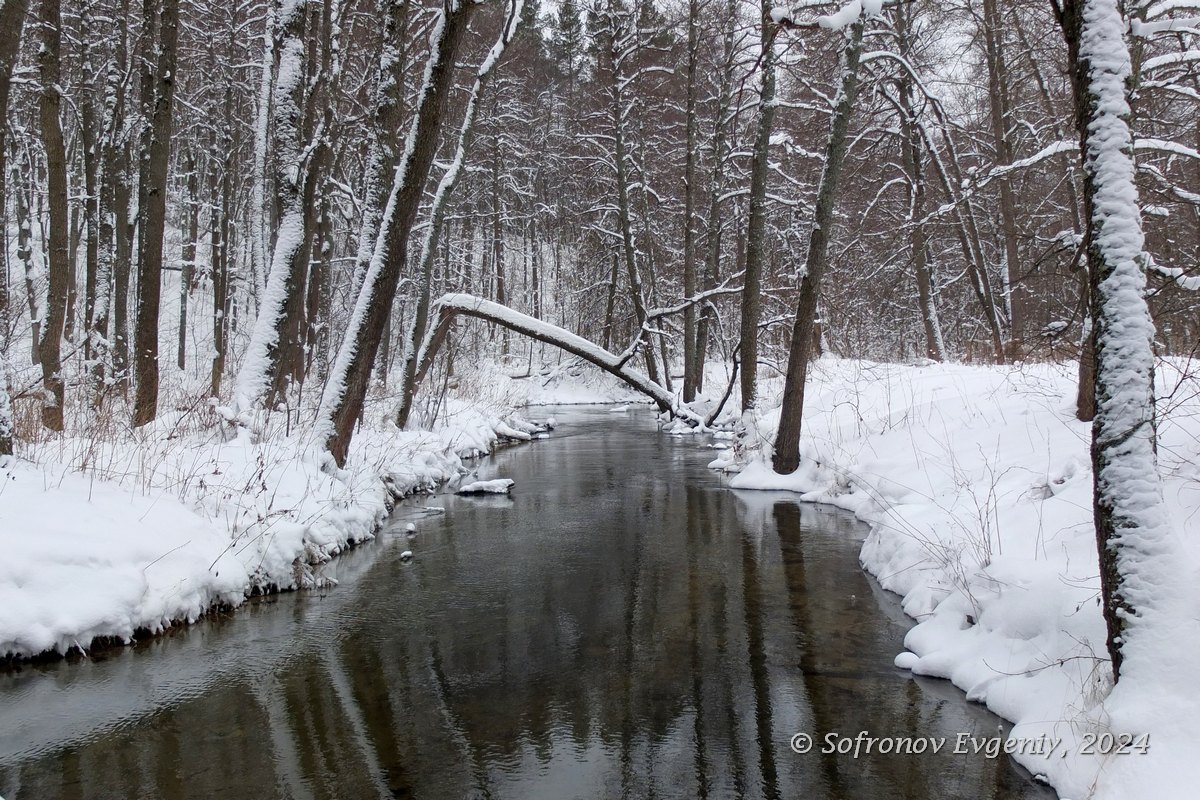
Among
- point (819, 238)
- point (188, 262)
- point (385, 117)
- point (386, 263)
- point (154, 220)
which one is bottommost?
point (386, 263)

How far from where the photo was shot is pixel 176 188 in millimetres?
38562

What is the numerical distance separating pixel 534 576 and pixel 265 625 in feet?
7.36

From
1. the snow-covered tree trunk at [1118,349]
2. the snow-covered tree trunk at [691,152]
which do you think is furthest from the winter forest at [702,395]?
the snow-covered tree trunk at [691,152]

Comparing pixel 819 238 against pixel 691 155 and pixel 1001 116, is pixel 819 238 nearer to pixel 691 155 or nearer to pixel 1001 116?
pixel 1001 116

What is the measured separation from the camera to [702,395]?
21969 mm

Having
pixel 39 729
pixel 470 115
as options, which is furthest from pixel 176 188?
pixel 39 729

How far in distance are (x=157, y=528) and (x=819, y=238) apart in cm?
821

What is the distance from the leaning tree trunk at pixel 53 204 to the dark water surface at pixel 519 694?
5.00 metres

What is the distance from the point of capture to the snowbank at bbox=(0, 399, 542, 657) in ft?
15.5

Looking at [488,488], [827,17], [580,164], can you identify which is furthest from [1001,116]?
[488,488]

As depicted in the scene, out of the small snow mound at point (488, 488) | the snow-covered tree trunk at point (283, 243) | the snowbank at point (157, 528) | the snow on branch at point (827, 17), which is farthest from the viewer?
the small snow mound at point (488, 488)

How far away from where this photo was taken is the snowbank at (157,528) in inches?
186

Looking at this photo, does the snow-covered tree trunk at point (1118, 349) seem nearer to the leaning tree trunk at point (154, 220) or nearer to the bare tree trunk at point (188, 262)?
the leaning tree trunk at point (154, 220)

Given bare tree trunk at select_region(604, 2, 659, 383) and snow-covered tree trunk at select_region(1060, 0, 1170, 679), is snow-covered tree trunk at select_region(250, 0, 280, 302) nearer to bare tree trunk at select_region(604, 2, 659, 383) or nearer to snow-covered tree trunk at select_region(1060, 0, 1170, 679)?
bare tree trunk at select_region(604, 2, 659, 383)
